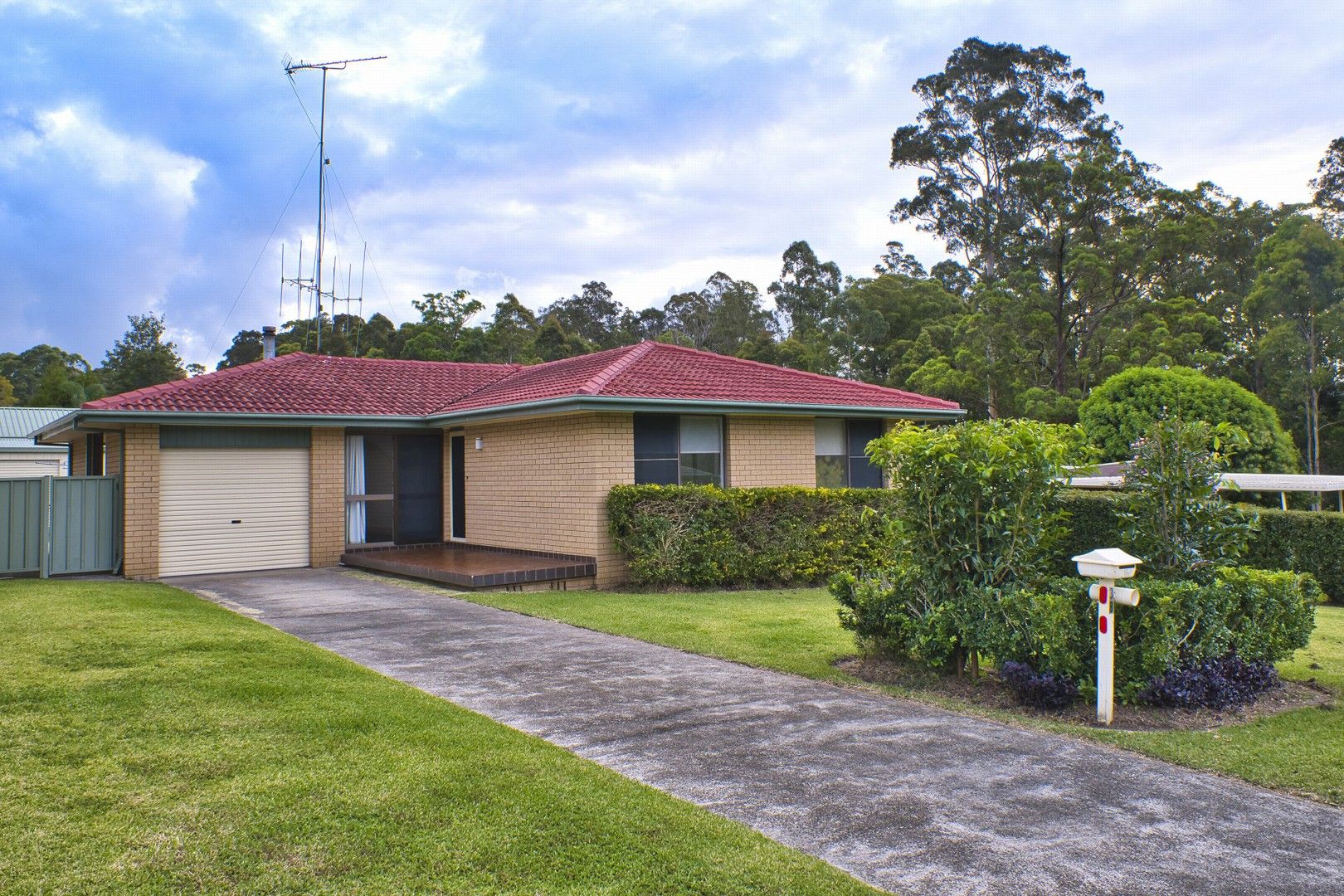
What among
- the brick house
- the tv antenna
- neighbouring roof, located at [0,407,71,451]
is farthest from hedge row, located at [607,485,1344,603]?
neighbouring roof, located at [0,407,71,451]

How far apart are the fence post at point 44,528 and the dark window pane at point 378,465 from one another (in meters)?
4.71

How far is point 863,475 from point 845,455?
0.60m

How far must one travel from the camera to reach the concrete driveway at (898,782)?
3732 millimetres

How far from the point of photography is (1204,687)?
6.23 meters

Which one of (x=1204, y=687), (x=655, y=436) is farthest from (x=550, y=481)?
(x=1204, y=687)

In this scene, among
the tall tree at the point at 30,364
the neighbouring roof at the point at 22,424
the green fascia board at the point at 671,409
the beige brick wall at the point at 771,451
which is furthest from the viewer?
the tall tree at the point at 30,364

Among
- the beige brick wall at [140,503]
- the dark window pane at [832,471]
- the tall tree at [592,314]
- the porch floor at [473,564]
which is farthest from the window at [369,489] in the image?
the tall tree at [592,314]

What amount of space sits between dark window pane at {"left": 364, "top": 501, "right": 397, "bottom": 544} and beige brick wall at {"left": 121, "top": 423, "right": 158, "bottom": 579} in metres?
3.36

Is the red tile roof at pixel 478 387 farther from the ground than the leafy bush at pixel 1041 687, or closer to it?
farther from the ground

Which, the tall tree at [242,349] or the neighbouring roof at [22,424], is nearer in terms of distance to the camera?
the neighbouring roof at [22,424]

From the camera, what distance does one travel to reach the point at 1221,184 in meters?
38.6

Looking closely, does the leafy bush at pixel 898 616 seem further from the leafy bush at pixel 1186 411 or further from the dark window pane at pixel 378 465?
the leafy bush at pixel 1186 411

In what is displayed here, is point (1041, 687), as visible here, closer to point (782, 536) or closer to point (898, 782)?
point (898, 782)

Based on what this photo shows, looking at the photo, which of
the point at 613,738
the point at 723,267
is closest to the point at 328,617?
the point at 613,738
